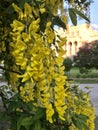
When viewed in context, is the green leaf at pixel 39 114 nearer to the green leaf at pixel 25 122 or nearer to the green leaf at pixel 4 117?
the green leaf at pixel 25 122

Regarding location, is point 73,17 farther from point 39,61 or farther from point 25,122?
point 25,122

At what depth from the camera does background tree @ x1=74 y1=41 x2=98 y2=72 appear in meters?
28.8

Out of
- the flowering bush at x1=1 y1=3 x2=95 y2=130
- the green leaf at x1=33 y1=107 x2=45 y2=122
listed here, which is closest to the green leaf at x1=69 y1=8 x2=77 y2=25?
the flowering bush at x1=1 y1=3 x2=95 y2=130

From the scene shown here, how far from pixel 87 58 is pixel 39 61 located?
27789 mm

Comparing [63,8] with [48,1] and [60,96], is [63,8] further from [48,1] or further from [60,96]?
[60,96]

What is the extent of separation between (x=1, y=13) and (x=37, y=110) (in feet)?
1.52

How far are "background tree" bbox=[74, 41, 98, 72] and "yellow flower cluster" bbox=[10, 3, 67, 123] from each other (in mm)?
27074

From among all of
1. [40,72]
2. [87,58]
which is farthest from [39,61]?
[87,58]

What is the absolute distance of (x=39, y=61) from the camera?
4.26ft

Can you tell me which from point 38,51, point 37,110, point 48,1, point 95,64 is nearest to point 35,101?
point 37,110

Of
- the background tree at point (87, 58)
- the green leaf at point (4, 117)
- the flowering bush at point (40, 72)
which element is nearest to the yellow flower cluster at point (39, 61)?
the flowering bush at point (40, 72)

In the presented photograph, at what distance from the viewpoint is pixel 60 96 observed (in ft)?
4.34

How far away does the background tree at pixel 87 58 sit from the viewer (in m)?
28.8

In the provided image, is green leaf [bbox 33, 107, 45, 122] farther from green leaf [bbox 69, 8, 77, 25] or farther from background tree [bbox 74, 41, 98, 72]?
background tree [bbox 74, 41, 98, 72]
